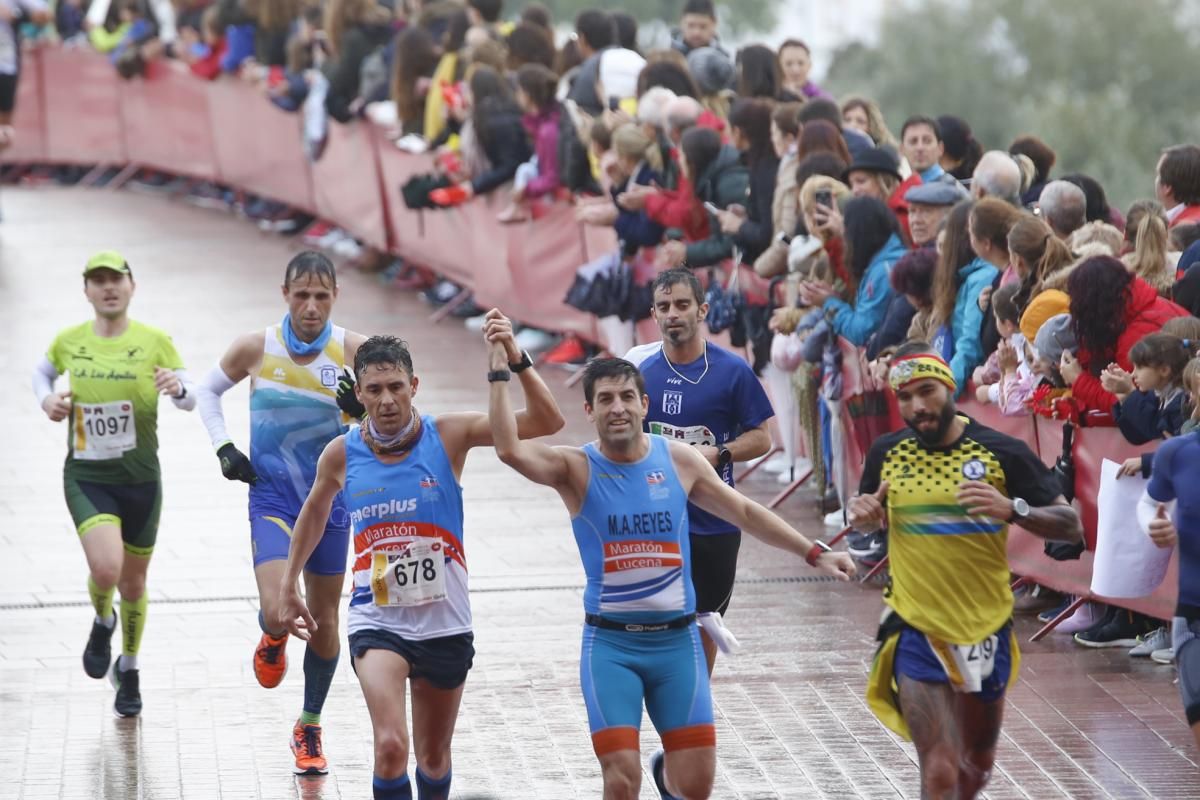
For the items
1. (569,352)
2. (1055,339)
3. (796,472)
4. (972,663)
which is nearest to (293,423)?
(972,663)

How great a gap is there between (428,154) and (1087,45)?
188 feet

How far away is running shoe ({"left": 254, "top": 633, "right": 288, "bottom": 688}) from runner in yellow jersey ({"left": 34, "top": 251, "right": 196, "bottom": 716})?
2.76 feet

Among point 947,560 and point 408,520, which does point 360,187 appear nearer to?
point 408,520

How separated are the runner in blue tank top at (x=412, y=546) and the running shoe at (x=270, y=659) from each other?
1.60 metres

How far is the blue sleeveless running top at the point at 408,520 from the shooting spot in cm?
786

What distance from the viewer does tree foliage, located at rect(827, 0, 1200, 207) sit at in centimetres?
6412

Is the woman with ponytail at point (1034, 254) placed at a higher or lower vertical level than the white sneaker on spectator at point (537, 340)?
higher

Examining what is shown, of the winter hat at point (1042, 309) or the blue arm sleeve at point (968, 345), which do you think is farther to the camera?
the blue arm sleeve at point (968, 345)

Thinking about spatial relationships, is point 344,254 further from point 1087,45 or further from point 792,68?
point 1087,45

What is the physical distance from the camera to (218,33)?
25.0 meters

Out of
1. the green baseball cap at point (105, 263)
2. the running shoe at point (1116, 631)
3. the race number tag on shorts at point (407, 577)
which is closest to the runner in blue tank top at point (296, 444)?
the green baseball cap at point (105, 263)

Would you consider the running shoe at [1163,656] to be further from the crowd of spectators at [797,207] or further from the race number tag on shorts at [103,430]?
the race number tag on shorts at [103,430]

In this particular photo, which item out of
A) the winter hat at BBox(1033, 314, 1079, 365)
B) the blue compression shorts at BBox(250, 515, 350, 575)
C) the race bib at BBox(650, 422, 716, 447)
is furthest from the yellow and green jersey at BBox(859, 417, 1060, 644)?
the winter hat at BBox(1033, 314, 1079, 365)

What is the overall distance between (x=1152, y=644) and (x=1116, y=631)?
27 cm
